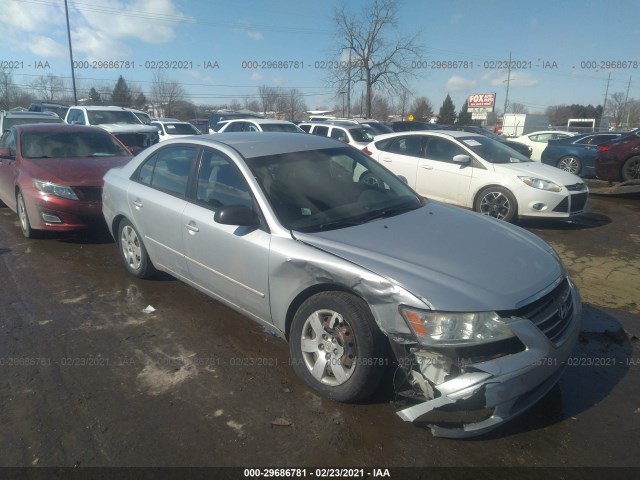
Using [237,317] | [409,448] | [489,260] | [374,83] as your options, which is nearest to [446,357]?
[409,448]

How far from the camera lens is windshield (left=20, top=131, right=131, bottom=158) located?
6.86 m

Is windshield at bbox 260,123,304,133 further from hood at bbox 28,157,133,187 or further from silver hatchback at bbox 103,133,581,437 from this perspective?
silver hatchback at bbox 103,133,581,437

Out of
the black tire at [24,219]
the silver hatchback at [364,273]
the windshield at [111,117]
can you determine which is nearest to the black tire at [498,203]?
the silver hatchback at [364,273]

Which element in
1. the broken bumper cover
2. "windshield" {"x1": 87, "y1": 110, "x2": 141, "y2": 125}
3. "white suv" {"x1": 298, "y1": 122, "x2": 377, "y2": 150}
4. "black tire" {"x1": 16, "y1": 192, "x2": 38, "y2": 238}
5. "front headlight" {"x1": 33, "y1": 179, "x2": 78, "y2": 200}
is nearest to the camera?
the broken bumper cover

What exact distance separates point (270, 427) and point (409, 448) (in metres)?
0.81

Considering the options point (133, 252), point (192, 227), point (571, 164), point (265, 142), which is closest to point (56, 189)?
point (133, 252)

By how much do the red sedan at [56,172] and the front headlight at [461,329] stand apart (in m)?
5.20

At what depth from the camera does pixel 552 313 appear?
2658mm

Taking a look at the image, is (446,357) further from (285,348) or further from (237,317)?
(237,317)

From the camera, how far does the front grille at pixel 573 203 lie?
278 inches

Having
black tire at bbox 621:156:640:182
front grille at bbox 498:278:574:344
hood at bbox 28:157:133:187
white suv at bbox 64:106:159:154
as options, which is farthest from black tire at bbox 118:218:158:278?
black tire at bbox 621:156:640:182

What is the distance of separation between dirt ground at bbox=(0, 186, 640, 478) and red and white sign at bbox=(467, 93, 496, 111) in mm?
66295

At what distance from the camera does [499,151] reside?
26.1ft

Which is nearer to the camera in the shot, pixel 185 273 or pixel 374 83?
pixel 185 273
